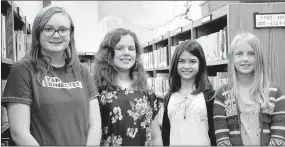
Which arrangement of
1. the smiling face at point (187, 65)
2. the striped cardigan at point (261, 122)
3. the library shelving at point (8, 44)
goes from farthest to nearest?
the smiling face at point (187, 65) < the library shelving at point (8, 44) < the striped cardigan at point (261, 122)

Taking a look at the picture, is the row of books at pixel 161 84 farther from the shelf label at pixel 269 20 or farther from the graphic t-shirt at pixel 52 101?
the graphic t-shirt at pixel 52 101

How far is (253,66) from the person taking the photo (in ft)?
4.88

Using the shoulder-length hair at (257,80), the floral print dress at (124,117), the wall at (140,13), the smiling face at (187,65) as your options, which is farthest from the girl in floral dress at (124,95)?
the wall at (140,13)

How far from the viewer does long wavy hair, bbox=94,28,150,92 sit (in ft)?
4.91

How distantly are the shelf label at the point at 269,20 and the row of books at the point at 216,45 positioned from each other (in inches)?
12.1

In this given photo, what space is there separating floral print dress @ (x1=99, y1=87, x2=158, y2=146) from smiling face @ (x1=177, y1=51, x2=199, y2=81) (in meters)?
0.37

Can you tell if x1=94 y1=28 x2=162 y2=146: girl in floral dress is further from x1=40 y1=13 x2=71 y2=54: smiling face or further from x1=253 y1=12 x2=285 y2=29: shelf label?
x1=253 y1=12 x2=285 y2=29: shelf label

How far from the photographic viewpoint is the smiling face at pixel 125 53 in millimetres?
1476

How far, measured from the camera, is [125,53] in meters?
1.47

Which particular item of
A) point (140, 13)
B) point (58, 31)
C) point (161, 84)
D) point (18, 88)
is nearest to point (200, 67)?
point (58, 31)

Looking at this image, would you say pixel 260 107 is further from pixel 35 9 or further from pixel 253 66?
pixel 35 9

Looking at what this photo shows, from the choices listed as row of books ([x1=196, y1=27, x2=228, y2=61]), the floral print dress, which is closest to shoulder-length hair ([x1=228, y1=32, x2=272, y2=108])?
the floral print dress

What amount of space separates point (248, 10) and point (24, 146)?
59.3 inches

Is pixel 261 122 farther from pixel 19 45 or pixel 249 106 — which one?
pixel 19 45
